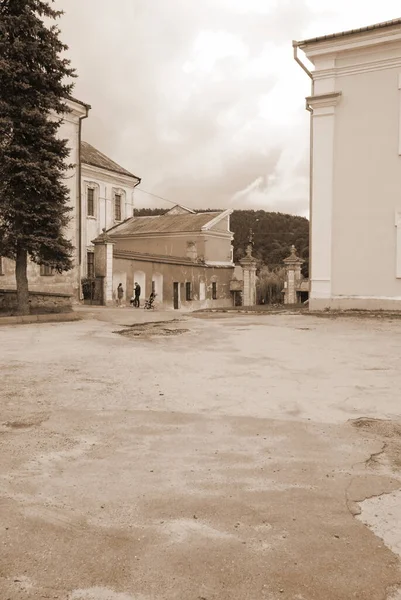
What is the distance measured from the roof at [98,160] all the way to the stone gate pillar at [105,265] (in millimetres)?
10674

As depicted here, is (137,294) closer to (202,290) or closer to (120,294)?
(120,294)

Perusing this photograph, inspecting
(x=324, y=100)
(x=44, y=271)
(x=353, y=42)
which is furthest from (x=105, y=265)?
(x=353, y=42)

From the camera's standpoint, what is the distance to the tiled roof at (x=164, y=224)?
120 feet

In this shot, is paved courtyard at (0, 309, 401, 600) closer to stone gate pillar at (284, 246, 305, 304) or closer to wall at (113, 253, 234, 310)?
wall at (113, 253, 234, 310)

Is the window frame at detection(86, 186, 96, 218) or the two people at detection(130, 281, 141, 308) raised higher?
the window frame at detection(86, 186, 96, 218)

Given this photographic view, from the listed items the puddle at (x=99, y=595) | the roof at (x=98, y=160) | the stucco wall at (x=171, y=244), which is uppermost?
the roof at (x=98, y=160)

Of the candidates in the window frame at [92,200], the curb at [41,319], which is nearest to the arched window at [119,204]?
the window frame at [92,200]

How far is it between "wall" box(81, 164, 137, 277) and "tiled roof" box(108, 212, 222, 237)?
0.93 meters

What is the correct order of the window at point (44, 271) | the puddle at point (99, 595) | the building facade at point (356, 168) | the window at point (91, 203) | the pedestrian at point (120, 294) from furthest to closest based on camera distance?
1. the window at point (91, 203)
2. the pedestrian at point (120, 294)
3. the window at point (44, 271)
4. the building facade at point (356, 168)
5. the puddle at point (99, 595)

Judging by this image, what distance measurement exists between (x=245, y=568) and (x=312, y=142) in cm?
1646

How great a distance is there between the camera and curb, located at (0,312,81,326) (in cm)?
1412

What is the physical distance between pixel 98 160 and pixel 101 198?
2.81m

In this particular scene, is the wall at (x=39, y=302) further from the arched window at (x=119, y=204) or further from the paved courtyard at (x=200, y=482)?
the arched window at (x=119, y=204)

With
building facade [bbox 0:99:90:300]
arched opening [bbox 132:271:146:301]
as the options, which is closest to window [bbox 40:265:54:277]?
building facade [bbox 0:99:90:300]
